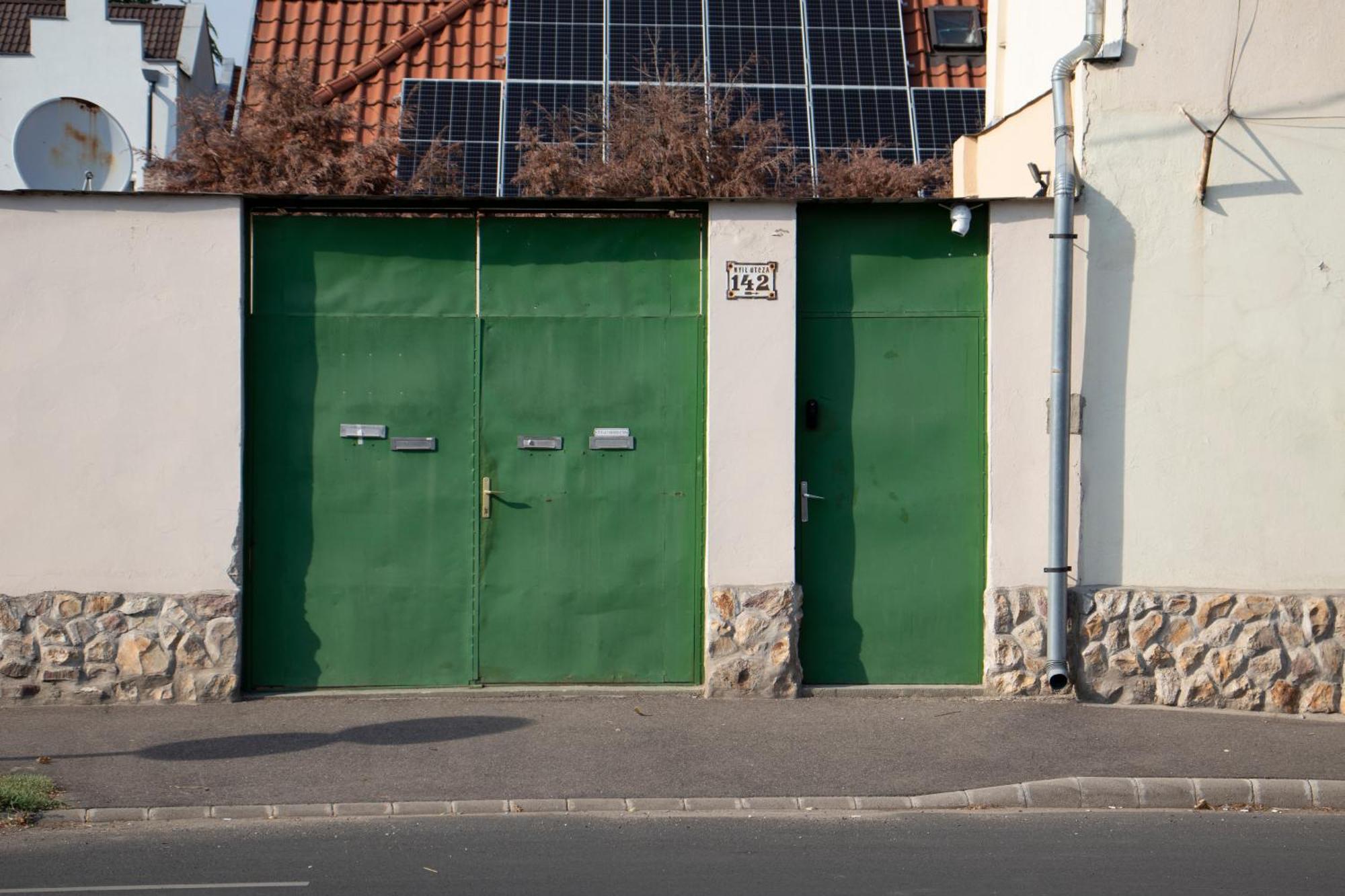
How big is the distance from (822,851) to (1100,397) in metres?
4.39

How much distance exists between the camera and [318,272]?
9.67 metres

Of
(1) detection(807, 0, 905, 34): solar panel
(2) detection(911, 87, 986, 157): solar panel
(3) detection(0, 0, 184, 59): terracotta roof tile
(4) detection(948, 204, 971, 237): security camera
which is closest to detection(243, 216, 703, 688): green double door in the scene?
(4) detection(948, 204, 971, 237): security camera

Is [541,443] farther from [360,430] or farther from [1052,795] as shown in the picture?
[1052,795]

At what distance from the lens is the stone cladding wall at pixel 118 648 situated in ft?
30.5

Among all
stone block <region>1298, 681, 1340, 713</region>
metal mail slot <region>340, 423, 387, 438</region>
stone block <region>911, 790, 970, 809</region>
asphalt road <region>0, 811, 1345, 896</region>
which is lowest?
asphalt road <region>0, 811, 1345, 896</region>

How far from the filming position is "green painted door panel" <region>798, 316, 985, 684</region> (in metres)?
9.80

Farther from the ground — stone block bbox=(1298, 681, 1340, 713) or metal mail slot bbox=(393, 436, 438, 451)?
metal mail slot bbox=(393, 436, 438, 451)

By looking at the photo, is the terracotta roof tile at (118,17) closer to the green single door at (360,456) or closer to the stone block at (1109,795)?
the green single door at (360,456)

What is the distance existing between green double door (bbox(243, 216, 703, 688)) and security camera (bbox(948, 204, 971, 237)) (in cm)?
180

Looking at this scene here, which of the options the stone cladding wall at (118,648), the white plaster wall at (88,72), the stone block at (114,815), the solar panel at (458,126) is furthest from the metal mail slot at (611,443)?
the white plaster wall at (88,72)

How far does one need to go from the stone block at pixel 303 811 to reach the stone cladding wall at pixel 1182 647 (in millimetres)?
4653

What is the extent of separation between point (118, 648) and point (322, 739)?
1.85 m

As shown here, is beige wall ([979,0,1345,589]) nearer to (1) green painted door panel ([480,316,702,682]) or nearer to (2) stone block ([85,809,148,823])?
(1) green painted door panel ([480,316,702,682])

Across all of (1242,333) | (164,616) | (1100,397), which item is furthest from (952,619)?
(164,616)
